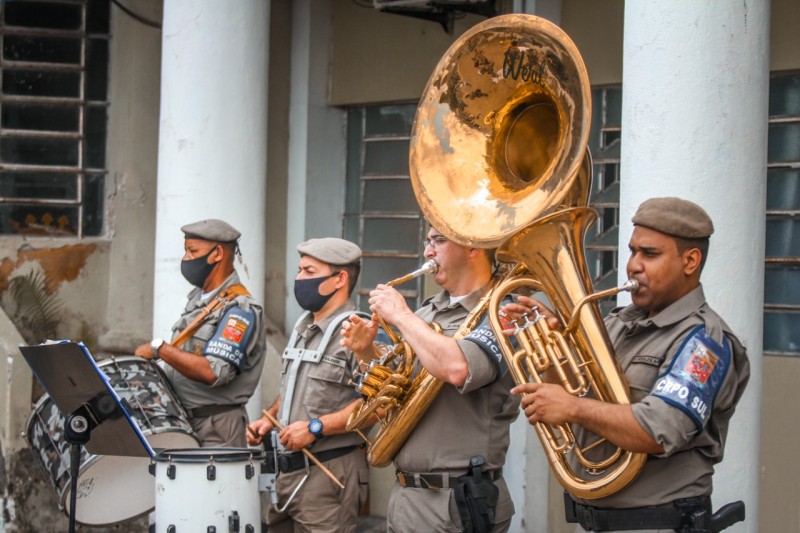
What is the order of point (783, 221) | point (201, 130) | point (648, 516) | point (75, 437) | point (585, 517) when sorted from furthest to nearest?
point (201, 130) < point (783, 221) < point (75, 437) < point (585, 517) < point (648, 516)

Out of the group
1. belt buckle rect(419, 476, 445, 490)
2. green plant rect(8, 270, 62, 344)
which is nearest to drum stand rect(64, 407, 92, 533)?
belt buckle rect(419, 476, 445, 490)

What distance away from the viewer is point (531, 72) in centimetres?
446

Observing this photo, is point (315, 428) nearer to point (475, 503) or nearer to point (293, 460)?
point (293, 460)

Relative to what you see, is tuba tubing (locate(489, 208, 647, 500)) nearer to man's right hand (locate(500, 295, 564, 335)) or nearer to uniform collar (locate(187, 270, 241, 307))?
man's right hand (locate(500, 295, 564, 335))

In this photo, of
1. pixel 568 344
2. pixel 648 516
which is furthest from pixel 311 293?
pixel 648 516

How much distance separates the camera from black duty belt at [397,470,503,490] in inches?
184

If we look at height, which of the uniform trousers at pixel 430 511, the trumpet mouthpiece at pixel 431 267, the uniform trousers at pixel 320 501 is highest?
the trumpet mouthpiece at pixel 431 267

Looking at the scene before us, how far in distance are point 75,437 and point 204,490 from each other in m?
0.59

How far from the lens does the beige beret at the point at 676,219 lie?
12.6ft

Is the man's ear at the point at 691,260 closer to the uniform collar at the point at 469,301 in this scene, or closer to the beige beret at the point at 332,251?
the uniform collar at the point at 469,301

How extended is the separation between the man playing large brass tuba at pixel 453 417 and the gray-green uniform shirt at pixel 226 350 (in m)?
1.27

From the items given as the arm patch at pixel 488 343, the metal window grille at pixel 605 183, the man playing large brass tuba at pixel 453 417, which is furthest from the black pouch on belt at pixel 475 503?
the metal window grille at pixel 605 183

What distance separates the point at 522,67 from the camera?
451cm

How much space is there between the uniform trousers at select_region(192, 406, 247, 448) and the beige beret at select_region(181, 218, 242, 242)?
814mm
